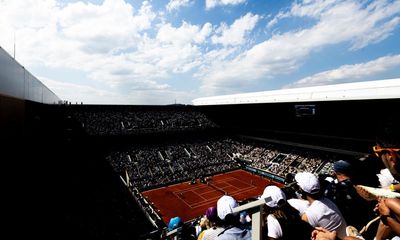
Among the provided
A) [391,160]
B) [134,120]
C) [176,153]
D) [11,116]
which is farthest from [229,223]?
[134,120]

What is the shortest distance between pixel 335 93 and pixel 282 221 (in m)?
24.1

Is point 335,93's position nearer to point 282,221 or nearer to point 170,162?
point 170,162

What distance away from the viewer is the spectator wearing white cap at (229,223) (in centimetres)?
274

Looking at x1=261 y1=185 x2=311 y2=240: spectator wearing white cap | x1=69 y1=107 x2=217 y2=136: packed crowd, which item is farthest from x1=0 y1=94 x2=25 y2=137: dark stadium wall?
x1=69 y1=107 x2=217 y2=136: packed crowd

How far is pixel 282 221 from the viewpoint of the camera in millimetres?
3080

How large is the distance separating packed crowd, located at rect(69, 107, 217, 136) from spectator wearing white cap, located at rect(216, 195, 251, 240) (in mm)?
31396

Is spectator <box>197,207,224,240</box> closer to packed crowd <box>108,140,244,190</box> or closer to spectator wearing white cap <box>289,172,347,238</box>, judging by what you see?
spectator wearing white cap <box>289,172,347,238</box>

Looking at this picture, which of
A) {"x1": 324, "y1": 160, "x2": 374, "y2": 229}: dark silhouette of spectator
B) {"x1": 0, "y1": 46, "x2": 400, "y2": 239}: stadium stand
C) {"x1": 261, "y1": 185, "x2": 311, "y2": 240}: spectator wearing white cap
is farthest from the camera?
{"x1": 0, "y1": 46, "x2": 400, "y2": 239}: stadium stand

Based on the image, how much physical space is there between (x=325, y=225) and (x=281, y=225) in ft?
2.72

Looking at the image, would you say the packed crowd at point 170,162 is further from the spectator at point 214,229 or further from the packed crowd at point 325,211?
the packed crowd at point 325,211

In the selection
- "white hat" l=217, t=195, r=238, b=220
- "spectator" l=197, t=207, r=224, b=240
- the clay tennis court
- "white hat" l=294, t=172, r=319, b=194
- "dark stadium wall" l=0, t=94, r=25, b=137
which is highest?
"dark stadium wall" l=0, t=94, r=25, b=137

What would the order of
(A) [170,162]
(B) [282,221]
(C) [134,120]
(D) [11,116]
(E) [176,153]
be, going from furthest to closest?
(C) [134,120], (E) [176,153], (A) [170,162], (D) [11,116], (B) [282,221]

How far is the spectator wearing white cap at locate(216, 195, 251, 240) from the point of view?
2740mm

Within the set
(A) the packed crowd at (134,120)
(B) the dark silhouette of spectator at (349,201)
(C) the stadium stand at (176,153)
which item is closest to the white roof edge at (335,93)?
(C) the stadium stand at (176,153)
